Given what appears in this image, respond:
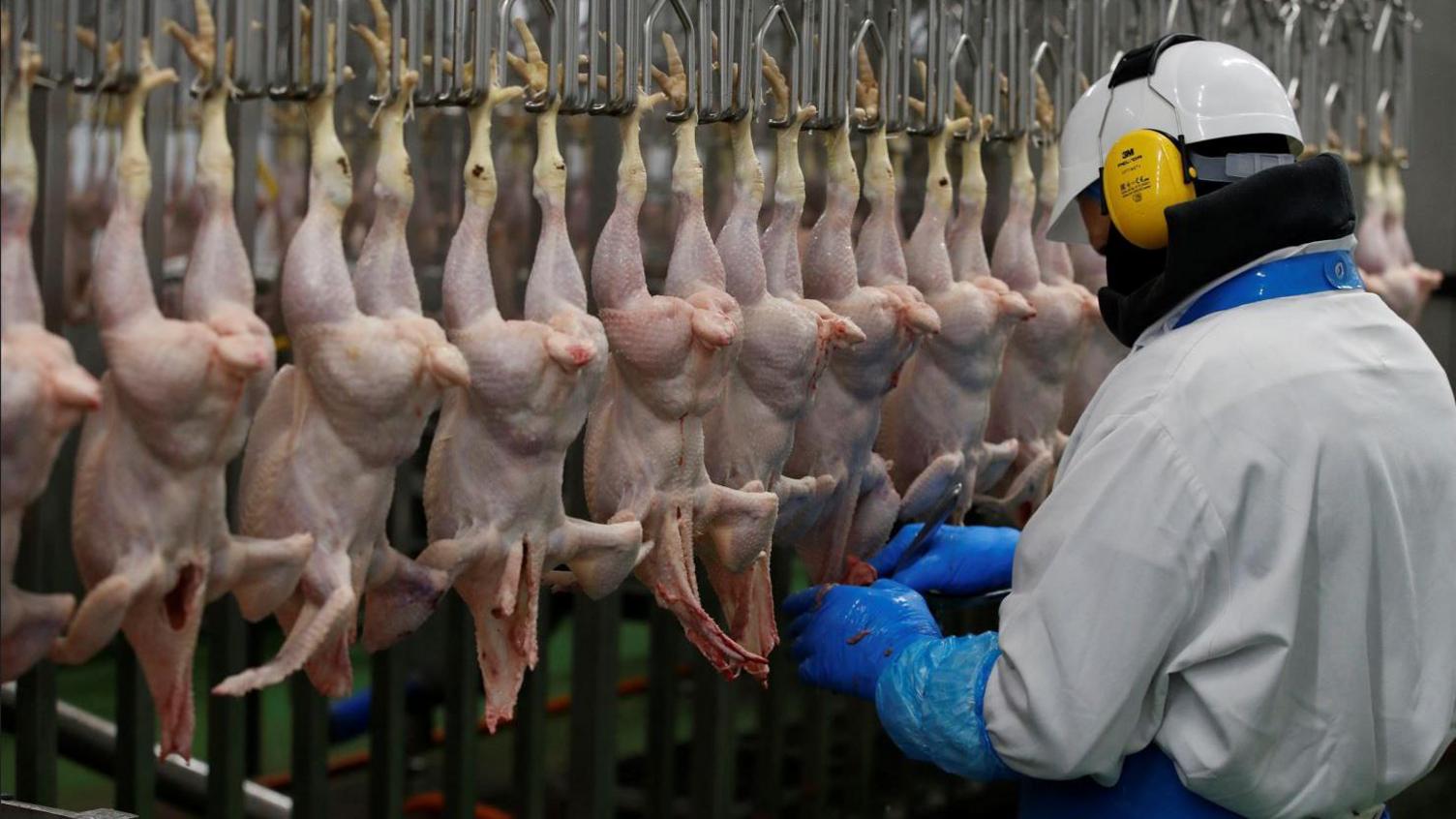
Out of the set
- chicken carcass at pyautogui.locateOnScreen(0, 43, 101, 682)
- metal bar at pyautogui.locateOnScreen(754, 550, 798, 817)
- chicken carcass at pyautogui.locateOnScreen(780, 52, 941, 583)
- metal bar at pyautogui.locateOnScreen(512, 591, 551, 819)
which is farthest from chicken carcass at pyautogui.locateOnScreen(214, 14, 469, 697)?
metal bar at pyautogui.locateOnScreen(754, 550, 798, 817)

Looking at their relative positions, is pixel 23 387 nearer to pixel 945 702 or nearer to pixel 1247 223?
pixel 945 702

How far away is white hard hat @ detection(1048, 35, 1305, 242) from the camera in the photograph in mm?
2613

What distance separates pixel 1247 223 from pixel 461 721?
1.97m

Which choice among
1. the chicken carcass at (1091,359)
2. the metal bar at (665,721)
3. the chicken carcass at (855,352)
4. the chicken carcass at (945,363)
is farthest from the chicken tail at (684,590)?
the metal bar at (665,721)

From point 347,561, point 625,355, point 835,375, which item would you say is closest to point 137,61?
point 347,561

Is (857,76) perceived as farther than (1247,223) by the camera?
Yes

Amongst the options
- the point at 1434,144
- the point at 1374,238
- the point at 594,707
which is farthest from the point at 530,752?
the point at 1434,144

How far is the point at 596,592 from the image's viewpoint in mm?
2590

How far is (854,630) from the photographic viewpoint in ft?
9.48

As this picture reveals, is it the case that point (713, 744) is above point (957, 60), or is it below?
below

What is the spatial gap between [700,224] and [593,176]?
3.29ft

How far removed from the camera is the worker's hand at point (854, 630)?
2826 millimetres

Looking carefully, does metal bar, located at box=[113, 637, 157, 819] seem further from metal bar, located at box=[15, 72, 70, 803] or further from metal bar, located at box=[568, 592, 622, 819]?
metal bar, located at box=[568, 592, 622, 819]

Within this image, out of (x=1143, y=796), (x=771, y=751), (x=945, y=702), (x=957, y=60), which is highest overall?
(x=957, y=60)
